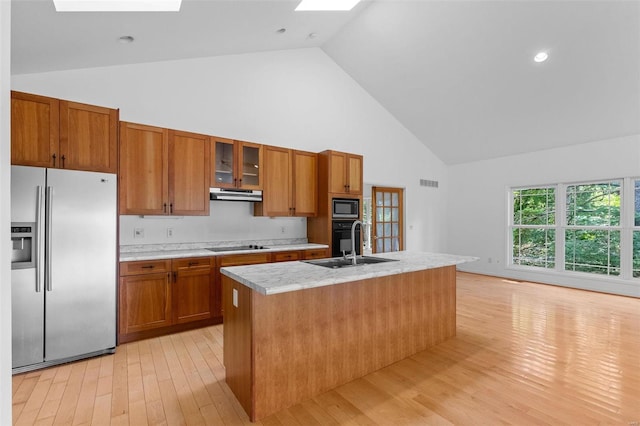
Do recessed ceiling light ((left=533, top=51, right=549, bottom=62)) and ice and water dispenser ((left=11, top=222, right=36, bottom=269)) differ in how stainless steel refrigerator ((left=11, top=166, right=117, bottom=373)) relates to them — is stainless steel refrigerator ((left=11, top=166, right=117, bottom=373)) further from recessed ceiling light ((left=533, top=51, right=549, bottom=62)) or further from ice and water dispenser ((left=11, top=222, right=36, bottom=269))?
recessed ceiling light ((left=533, top=51, right=549, bottom=62))

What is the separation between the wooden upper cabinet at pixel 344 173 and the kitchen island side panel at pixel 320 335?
7.46 feet

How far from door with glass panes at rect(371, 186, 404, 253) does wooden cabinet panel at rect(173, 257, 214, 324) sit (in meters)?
3.72

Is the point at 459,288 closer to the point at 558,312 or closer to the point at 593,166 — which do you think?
the point at 558,312

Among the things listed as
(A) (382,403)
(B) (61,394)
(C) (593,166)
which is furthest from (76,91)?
(C) (593,166)

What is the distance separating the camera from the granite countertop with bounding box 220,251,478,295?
6.07 feet

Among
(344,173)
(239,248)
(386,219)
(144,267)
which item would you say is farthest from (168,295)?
(386,219)

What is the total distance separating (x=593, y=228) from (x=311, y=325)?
5904 millimetres

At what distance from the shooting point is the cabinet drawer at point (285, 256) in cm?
408

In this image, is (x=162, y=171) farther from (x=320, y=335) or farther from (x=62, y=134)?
(x=320, y=335)

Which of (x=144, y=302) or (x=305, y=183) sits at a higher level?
(x=305, y=183)

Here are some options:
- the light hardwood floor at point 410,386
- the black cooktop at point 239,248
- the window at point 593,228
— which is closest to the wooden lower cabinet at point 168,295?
the light hardwood floor at point 410,386

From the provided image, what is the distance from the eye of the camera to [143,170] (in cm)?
340

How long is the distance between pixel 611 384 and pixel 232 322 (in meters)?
2.93
